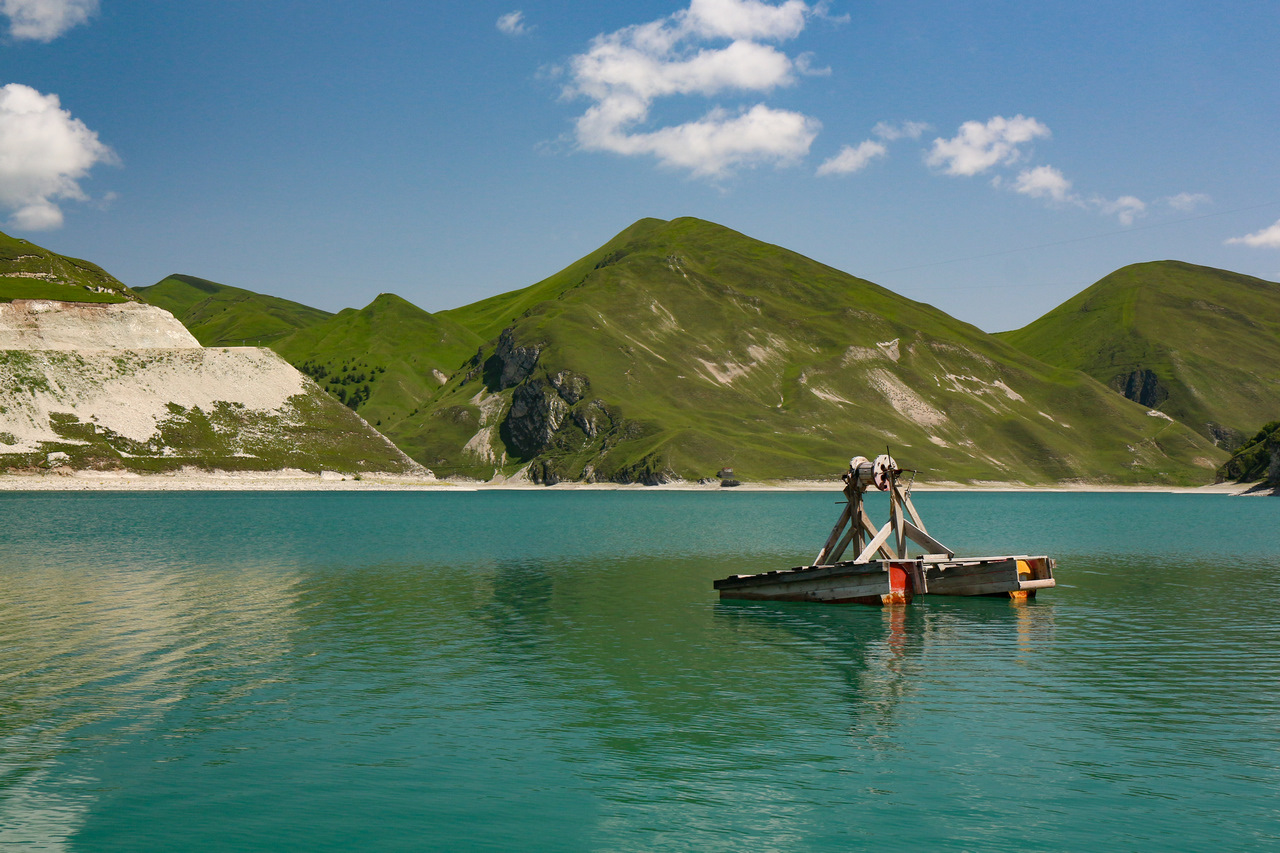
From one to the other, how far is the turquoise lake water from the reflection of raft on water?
116cm

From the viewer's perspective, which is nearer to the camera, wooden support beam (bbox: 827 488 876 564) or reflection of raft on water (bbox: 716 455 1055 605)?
reflection of raft on water (bbox: 716 455 1055 605)

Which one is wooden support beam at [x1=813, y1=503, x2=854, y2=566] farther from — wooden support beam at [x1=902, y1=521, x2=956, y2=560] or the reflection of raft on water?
wooden support beam at [x1=902, y1=521, x2=956, y2=560]

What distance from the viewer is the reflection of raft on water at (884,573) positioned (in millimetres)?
47656

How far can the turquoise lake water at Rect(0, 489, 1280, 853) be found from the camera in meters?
17.9

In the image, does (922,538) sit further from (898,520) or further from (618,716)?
(618,716)

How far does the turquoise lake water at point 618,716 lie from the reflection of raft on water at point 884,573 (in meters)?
1.16

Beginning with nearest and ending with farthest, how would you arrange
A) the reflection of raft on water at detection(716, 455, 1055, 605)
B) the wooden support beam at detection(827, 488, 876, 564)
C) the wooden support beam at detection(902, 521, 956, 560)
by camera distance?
the reflection of raft on water at detection(716, 455, 1055, 605)
the wooden support beam at detection(827, 488, 876, 564)
the wooden support beam at detection(902, 521, 956, 560)

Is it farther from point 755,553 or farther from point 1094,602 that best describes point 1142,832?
point 755,553

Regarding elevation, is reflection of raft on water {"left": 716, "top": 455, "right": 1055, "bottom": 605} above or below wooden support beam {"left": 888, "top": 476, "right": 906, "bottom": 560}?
below

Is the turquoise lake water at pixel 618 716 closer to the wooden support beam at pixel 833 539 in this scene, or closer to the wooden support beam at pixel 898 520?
the wooden support beam at pixel 898 520

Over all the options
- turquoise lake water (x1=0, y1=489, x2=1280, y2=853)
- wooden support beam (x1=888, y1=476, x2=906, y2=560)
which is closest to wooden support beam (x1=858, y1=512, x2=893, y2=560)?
wooden support beam (x1=888, y1=476, x2=906, y2=560)

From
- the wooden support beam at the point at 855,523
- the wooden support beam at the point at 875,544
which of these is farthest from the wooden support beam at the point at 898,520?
the wooden support beam at the point at 855,523

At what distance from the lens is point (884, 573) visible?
47250 mm

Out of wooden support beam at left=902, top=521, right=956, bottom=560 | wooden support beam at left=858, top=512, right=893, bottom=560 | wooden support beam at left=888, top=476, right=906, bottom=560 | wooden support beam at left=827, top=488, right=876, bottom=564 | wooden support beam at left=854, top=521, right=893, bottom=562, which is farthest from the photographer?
wooden support beam at left=858, top=512, right=893, bottom=560
